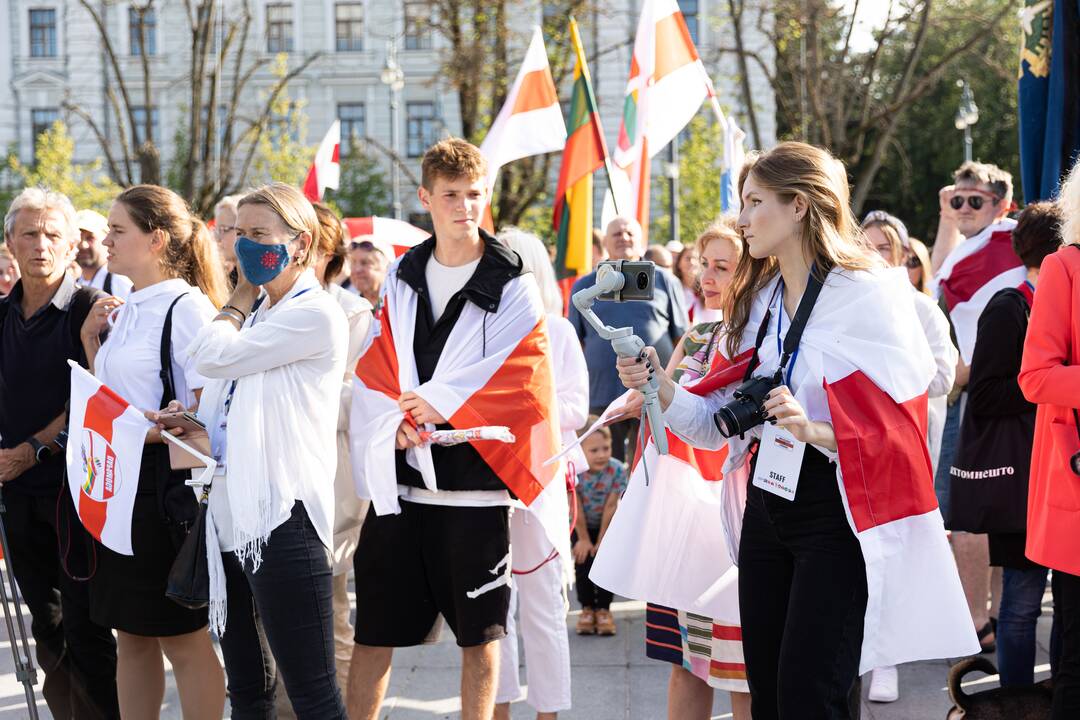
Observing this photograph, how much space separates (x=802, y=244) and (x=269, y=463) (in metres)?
1.64

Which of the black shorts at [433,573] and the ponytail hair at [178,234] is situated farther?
the ponytail hair at [178,234]

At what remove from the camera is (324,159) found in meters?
10.2

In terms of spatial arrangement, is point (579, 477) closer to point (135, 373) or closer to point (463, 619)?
point (463, 619)

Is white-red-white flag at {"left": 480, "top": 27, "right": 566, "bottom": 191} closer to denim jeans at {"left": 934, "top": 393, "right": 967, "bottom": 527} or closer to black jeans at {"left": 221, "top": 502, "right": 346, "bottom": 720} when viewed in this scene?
denim jeans at {"left": 934, "top": 393, "right": 967, "bottom": 527}

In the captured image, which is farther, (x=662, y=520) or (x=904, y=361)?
(x=662, y=520)

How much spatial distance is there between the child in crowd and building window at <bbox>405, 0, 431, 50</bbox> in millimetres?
17494

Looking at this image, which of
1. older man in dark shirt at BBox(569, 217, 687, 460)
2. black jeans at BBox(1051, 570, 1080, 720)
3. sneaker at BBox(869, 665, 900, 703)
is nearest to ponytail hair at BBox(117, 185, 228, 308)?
black jeans at BBox(1051, 570, 1080, 720)

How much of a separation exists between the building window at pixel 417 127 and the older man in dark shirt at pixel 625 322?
38.3 metres

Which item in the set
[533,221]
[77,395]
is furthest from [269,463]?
[533,221]

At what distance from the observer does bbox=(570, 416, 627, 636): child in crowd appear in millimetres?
6418

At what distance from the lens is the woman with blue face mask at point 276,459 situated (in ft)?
11.5

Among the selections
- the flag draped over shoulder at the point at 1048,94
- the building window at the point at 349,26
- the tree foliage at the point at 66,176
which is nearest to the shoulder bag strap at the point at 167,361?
the flag draped over shoulder at the point at 1048,94

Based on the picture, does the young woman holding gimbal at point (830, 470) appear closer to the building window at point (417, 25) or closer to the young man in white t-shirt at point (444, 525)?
the young man in white t-shirt at point (444, 525)

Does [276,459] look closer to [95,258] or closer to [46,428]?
[46,428]
